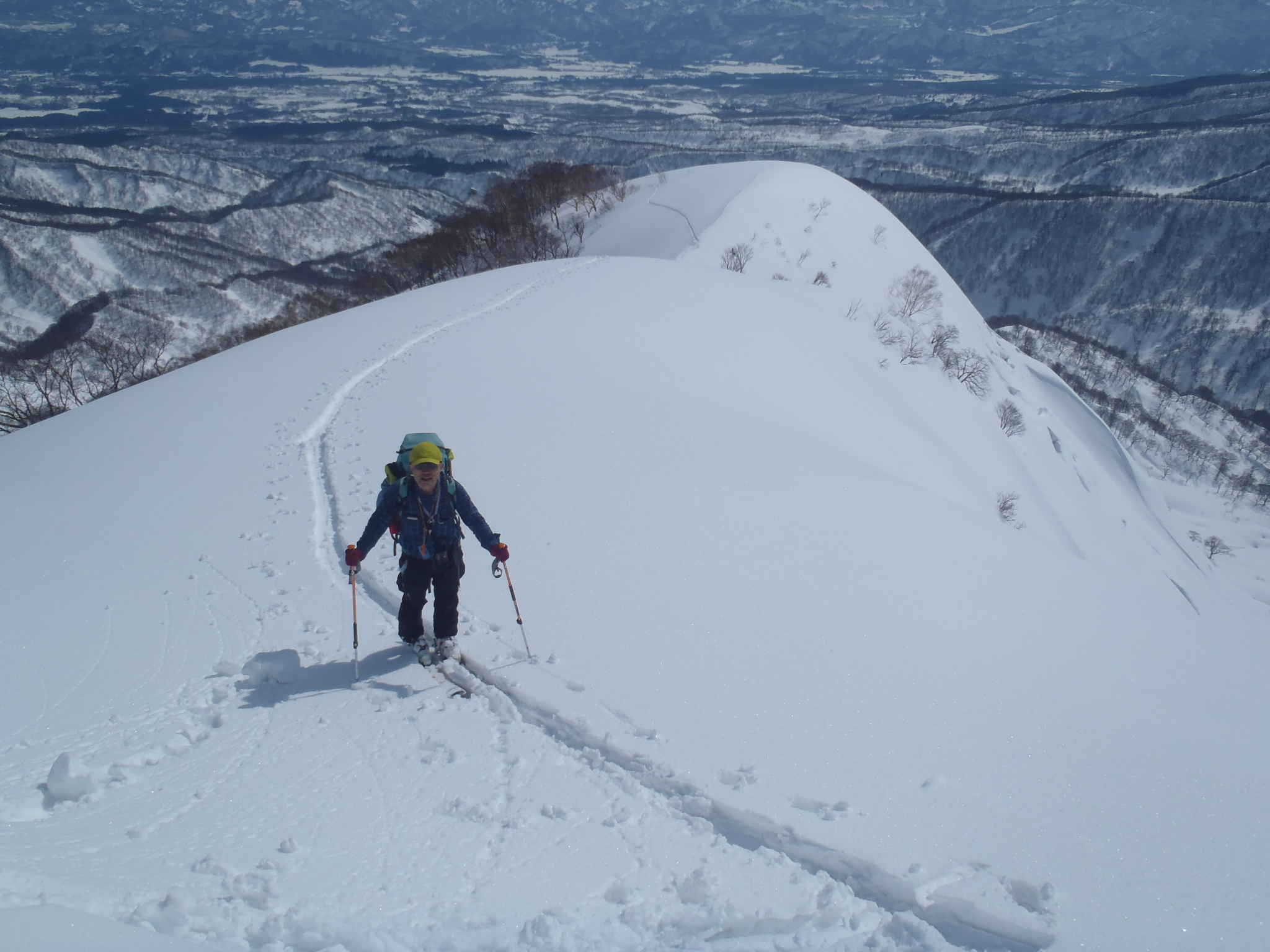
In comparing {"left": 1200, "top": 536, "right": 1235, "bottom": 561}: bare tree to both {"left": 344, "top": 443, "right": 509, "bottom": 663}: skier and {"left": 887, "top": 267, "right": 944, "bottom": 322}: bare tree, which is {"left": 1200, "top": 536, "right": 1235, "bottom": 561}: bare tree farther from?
{"left": 344, "top": 443, "right": 509, "bottom": 663}: skier

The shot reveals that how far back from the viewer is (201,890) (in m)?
3.14

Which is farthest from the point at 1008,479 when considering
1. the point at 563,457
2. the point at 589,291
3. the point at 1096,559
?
the point at 563,457

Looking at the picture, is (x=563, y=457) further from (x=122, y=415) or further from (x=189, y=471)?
(x=122, y=415)

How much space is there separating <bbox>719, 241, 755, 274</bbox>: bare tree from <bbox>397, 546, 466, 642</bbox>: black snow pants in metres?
20.5

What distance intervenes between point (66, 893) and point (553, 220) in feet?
116

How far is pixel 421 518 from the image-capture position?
5086mm

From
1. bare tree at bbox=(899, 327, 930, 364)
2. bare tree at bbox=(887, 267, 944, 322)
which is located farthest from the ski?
bare tree at bbox=(887, 267, 944, 322)

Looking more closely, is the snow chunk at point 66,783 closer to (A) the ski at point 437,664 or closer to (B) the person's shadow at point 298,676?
(B) the person's shadow at point 298,676

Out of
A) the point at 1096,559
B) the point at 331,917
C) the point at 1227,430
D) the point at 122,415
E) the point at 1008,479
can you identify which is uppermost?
the point at 331,917

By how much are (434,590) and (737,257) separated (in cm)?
2199

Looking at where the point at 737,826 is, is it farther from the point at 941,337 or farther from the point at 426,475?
the point at 941,337

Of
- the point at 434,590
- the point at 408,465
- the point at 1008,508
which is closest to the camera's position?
the point at 408,465

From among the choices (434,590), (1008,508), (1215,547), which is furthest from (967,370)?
(1215,547)

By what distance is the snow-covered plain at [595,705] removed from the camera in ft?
10.8
